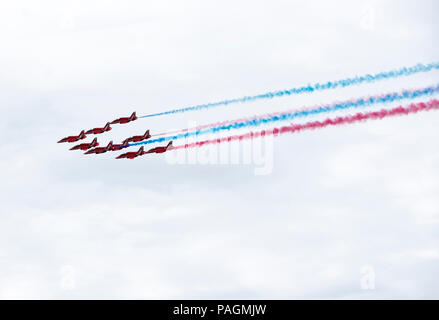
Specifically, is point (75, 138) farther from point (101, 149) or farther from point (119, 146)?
point (119, 146)

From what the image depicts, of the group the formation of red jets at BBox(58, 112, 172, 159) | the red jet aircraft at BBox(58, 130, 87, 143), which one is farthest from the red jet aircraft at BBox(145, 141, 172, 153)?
the red jet aircraft at BBox(58, 130, 87, 143)

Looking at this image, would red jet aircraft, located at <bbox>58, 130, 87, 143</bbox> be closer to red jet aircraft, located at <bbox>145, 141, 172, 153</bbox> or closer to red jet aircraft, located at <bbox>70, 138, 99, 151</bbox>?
red jet aircraft, located at <bbox>70, 138, 99, 151</bbox>

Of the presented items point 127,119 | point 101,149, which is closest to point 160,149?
point 127,119

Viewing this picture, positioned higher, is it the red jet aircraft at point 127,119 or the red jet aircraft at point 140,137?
the red jet aircraft at point 127,119

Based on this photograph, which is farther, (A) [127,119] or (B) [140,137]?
(A) [127,119]

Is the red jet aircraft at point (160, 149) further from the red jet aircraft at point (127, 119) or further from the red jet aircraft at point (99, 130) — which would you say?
the red jet aircraft at point (99, 130)

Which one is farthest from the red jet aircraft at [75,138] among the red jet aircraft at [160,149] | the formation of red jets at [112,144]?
the red jet aircraft at [160,149]

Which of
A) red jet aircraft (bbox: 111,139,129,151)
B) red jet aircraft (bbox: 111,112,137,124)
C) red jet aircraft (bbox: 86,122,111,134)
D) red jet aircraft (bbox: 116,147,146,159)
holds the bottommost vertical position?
red jet aircraft (bbox: 116,147,146,159)

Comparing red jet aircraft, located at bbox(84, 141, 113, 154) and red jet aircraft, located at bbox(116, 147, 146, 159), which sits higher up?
red jet aircraft, located at bbox(84, 141, 113, 154)

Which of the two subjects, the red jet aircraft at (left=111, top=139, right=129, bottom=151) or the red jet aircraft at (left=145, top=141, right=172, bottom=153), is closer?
the red jet aircraft at (left=145, top=141, right=172, bottom=153)
